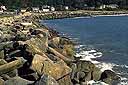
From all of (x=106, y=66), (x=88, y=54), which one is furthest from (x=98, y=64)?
(x=88, y=54)

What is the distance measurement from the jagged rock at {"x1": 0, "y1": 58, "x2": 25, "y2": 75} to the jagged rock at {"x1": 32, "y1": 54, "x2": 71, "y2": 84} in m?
0.95

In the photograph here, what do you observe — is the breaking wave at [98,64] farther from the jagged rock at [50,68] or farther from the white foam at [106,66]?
the jagged rock at [50,68]

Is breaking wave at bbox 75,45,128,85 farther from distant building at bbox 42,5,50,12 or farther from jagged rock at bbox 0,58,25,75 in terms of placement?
distant building at bbox 42,5,50,12

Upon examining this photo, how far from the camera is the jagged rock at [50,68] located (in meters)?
20.9

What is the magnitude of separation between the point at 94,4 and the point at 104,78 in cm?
17515

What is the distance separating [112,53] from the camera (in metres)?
38.2

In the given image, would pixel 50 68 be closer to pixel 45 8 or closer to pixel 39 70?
pixel 39 70

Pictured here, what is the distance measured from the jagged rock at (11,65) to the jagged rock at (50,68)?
0.95 metres

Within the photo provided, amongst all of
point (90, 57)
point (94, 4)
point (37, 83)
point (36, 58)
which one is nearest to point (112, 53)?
point (90, 57)

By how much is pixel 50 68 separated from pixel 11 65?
7.46 ft

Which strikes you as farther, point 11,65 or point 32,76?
point 11,65

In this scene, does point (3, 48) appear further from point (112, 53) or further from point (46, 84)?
point (112, 53)

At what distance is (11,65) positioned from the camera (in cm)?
2103

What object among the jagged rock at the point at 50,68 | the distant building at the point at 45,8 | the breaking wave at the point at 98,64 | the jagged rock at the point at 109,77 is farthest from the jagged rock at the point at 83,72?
the distant building at the point at 45,8
